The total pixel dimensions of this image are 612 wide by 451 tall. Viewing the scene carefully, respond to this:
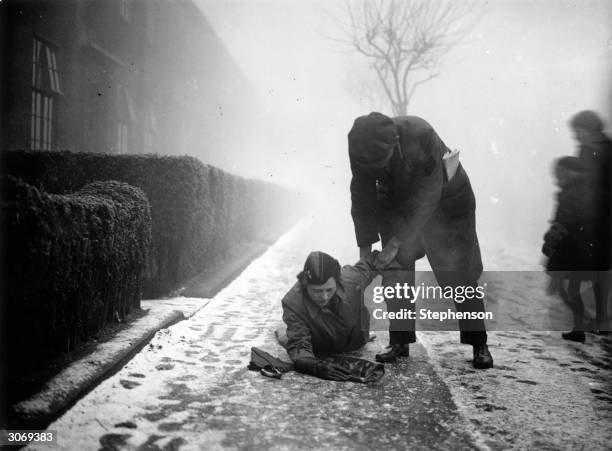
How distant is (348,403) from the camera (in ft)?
8.18

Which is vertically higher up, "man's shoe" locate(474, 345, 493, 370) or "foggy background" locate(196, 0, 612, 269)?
"foggy background" locate(196, 0, 612, 269)

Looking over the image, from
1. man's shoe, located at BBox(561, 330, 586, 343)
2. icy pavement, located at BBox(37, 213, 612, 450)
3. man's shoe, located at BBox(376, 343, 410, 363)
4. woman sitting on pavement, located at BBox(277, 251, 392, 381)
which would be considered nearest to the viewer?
icy pavement, located at BBox(37, 213, 612, 450)

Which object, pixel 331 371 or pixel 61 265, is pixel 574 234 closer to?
pixel 331 371

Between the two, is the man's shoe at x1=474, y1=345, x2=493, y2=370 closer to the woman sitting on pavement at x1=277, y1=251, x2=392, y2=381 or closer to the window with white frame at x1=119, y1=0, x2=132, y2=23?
the woman sitting on pavement at x1=277, y1=251, x2=392, y2=381

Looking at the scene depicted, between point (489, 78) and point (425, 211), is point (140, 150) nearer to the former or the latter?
point (425, 211)

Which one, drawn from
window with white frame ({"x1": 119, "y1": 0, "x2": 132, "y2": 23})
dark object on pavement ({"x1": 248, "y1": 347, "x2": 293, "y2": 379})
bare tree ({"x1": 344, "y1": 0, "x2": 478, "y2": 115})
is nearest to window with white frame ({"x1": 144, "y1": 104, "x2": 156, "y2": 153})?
window with white frame ({"x1": 119, "y1": 0, "x2": 132, "y2": 23})

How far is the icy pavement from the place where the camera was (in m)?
2.06

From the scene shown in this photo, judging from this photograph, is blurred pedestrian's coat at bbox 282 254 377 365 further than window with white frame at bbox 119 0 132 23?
No

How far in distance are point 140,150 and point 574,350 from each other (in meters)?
15.7

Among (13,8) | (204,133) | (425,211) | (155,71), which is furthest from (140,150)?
(425,211)

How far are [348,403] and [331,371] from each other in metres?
0.34

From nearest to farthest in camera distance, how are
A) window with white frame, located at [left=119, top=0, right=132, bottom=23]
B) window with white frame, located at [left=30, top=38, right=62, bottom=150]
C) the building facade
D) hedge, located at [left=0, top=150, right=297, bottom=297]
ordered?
1. hedge, located at [left=0, top=150, right=297, bottom=297]
2. the building facade
3. window with white frame, located at [left=30, top=38, right=62, bottom=150]
4. window with white frame, located at [left=119, top=0, right=132, bottom=23]

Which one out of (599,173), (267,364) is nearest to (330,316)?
(267,364)

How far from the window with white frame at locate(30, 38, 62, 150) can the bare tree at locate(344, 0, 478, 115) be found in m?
7.87
